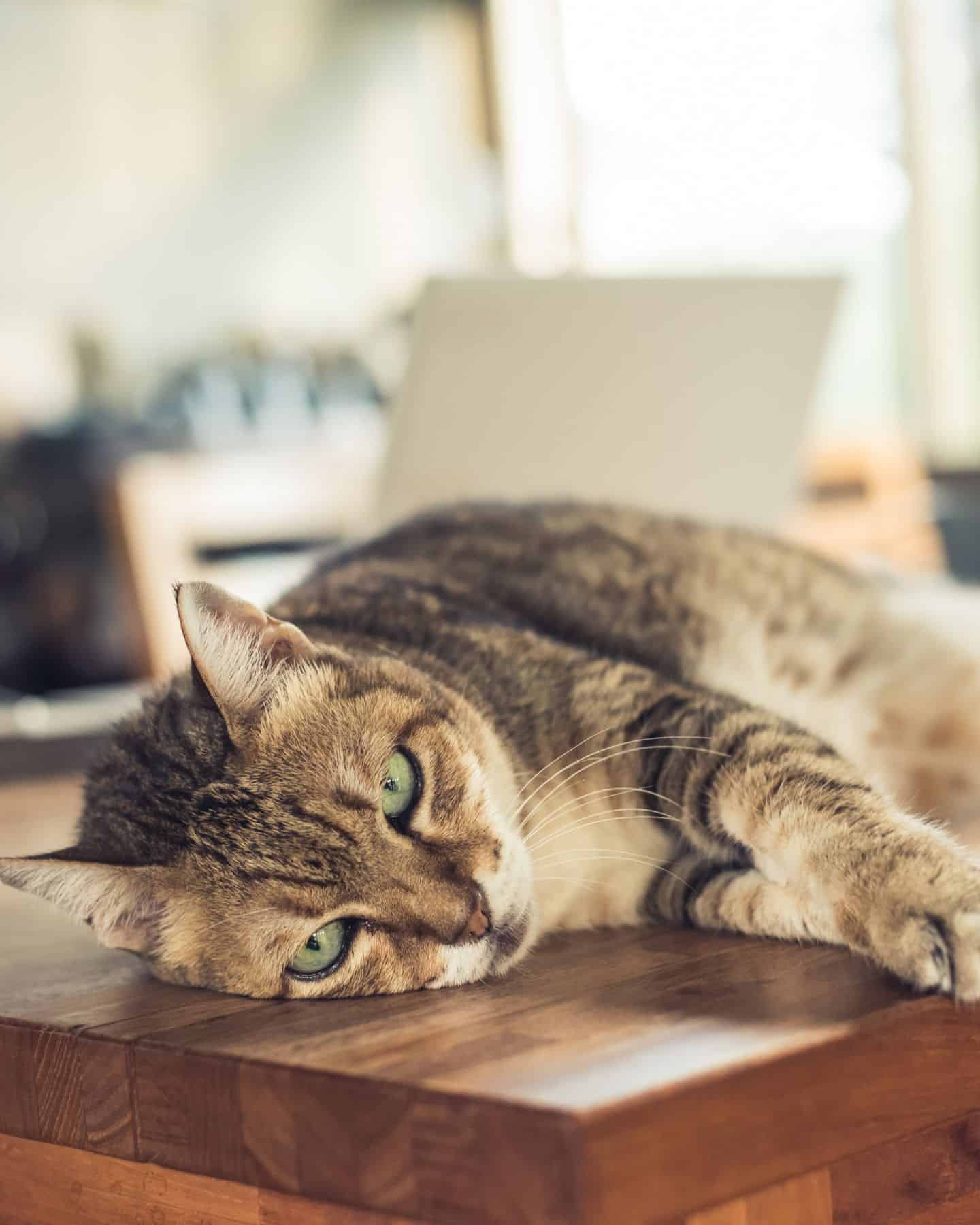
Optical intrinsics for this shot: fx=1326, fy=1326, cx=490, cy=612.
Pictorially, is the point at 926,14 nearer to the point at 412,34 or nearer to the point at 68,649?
the point at 412,34

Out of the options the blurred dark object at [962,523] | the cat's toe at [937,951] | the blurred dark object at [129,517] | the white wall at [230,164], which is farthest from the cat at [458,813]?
the white wall at [230,164]

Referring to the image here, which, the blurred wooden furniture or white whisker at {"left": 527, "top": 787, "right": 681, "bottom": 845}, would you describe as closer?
white whisker at {"left": 527, "top": 787, "right": 681, "bottom": 845}

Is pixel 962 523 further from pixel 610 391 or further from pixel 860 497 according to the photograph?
pixel 860 497

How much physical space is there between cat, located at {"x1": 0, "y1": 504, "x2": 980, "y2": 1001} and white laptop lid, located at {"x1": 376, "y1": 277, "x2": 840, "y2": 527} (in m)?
0.73

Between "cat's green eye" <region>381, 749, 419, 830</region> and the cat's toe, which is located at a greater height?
"cat's green eye" <region>381, 749, 419, 830</region>

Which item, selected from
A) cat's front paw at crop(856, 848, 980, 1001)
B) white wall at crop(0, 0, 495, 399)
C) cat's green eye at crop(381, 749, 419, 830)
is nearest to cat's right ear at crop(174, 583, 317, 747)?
cat's green eye at crop(381, 749, 419, 830)

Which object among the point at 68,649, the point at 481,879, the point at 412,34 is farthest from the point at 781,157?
the point at 481,879

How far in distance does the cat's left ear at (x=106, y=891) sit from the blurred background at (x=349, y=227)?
3.67 m

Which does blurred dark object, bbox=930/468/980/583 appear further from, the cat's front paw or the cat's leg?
the cat's front paw

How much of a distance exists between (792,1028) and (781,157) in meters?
6.31

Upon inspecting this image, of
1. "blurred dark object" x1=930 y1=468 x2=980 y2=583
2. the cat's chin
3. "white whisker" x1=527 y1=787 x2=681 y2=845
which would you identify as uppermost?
"white whisker" x1=527 y1=787 x2=681 y2=845

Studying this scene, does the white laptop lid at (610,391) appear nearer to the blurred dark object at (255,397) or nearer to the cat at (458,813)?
the cat at (458,813)

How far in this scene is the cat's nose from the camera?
3.46 feet

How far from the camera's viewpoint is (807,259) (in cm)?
657
